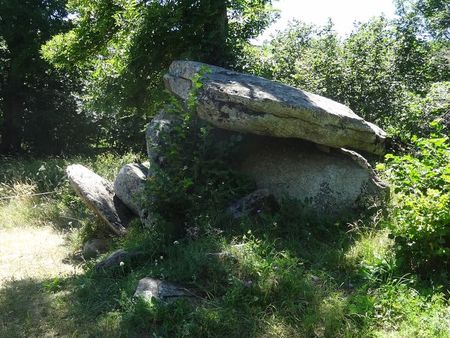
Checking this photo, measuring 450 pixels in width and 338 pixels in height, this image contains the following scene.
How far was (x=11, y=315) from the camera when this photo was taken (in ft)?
15.8

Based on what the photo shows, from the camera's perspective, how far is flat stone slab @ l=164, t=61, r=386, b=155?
6027 millimetres

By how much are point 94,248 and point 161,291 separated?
3.10 m

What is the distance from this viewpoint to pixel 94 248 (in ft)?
23.5

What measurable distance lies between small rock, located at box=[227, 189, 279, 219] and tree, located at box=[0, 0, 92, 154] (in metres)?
12.9

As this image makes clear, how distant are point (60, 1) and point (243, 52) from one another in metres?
10.5

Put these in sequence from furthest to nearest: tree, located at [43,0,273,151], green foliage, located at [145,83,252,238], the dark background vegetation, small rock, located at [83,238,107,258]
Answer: tree, located at [43,0,273,151], small rock, located at [83,238,107,258], green foliage, located at [145,83,252,238], the dark background vegetation

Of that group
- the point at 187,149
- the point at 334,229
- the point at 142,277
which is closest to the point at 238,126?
the point at 187,149

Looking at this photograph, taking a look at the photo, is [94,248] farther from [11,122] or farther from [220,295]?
[11,122]

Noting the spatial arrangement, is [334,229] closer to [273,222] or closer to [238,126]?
[273,222]

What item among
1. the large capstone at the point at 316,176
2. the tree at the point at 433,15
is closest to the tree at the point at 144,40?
the large capstone at the point at 316,176

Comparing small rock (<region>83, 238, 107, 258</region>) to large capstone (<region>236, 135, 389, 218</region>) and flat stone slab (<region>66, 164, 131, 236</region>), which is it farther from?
large capstone (<region>236, 135, 389, 218</region>)

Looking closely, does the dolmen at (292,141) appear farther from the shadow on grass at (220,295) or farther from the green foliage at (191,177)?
the shadow on grass at (220,295)

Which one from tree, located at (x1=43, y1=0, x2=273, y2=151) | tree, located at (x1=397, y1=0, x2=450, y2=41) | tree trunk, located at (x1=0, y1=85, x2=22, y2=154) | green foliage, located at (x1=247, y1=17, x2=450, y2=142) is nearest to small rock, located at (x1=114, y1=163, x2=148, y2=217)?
tree, located at (x1=43, y1=0, x2=273, y2=151)

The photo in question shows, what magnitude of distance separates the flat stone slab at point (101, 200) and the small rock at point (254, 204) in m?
2.06
